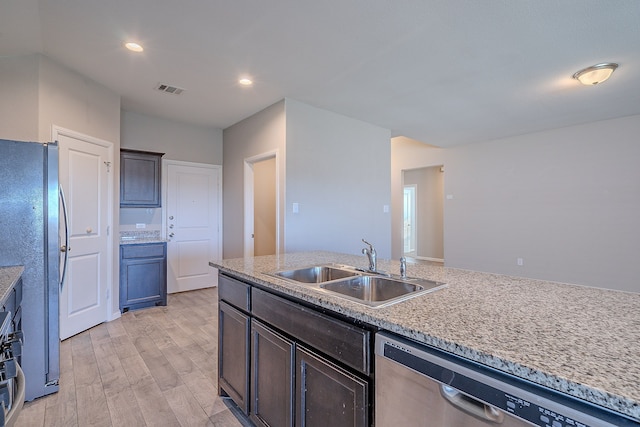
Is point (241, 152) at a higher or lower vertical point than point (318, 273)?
higher

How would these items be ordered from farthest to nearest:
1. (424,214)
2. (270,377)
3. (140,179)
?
(424,214) → (140,179) → (270,377)

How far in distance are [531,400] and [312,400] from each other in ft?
2.86

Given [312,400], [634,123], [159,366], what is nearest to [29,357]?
[159,366]

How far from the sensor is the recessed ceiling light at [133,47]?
2.49 m

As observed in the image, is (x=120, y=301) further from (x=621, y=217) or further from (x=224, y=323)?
(x=621, y=217)

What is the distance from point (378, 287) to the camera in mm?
1667

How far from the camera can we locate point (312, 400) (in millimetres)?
1285

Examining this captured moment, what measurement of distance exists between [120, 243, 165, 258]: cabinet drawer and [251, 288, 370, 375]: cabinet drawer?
2.83 meters

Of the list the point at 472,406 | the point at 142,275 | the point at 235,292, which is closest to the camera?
the point at 472,406

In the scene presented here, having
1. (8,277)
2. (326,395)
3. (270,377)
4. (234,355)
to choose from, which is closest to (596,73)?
(326,395)

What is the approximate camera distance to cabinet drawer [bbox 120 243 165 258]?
3.70 meters

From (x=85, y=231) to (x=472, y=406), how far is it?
12.0 ft

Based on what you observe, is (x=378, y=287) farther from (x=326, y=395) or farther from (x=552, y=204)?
(x=552, y=204)

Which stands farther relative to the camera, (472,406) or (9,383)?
(9,383)
